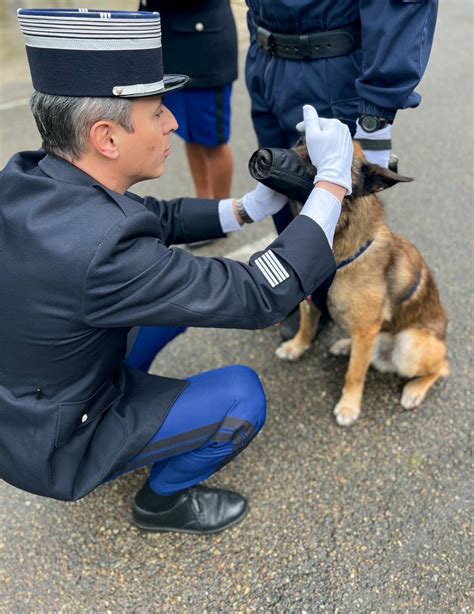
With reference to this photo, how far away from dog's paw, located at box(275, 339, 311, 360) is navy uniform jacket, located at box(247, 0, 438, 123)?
1.14m

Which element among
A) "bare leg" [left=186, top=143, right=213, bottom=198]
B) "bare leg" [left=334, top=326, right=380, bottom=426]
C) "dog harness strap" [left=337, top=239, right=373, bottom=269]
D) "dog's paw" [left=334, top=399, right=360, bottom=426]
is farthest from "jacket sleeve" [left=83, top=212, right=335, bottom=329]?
"bare leg" [left=186, top=143, right=213, bottom=198]

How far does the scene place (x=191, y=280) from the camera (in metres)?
1.52

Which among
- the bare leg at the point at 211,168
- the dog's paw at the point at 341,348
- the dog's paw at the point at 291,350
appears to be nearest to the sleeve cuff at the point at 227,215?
the dog's paw at the point at 291,350

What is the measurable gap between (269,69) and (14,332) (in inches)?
61.6

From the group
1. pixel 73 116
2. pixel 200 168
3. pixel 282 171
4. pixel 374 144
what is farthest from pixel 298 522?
pixel 200 168

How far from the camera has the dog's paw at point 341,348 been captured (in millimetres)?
A: 2869

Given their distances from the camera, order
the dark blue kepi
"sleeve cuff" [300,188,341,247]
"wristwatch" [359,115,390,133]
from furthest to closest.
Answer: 1. "wristwatch" [359,115,390,133]
2. "sleeve cuff" [300,188,341,247]
3. the dark blue kepi

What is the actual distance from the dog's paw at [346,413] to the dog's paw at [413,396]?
24cm

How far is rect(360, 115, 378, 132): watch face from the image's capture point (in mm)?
2055

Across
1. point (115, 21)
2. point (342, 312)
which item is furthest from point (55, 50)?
point (342, 312)

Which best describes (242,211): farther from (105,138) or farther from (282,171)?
(105,138)

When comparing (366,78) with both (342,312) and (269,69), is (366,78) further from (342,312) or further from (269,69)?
(342,312)

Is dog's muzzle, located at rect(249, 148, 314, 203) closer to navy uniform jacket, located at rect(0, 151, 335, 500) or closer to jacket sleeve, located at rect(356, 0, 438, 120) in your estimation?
navy uniform jacket, located at rect(0, 151, 335, 500)

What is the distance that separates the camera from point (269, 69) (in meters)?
2.35
